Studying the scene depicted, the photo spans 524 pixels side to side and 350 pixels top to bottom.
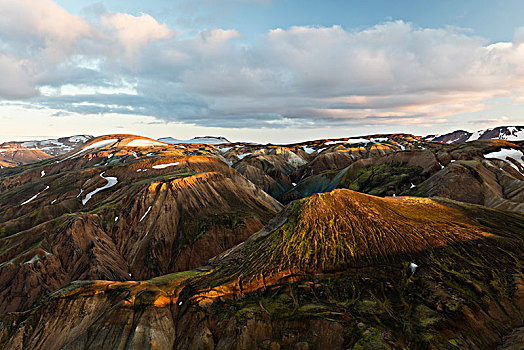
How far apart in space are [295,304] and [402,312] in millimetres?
9397

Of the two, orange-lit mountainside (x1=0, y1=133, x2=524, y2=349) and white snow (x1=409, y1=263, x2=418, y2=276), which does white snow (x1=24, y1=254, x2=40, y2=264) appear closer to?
orange-lit mountainside (x1=0, y1=133, x2=524, y2=349)

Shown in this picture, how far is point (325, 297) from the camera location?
85.8ft

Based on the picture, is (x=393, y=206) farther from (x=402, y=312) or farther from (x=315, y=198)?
(x=402, y=312)

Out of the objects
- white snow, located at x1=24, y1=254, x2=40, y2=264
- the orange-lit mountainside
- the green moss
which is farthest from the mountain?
the green moss

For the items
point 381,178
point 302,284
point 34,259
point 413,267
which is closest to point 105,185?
point 34,259

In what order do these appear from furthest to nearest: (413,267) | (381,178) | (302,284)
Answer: (381,178) < (413,267) < (302,284)

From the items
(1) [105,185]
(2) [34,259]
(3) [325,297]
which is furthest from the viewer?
(1) [105,185]

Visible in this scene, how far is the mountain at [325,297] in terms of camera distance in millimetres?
22422

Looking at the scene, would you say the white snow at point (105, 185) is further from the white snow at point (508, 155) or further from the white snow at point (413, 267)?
the white snow at point (508, 155)

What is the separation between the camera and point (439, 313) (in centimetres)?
2309

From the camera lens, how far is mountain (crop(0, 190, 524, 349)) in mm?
22422

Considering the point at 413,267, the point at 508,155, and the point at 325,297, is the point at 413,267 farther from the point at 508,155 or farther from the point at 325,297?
the point at 508,155

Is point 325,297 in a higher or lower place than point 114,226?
higher

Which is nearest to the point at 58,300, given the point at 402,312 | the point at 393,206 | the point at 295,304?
the point at 295,304
